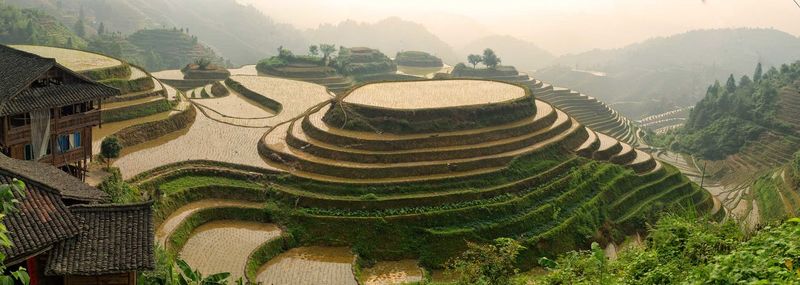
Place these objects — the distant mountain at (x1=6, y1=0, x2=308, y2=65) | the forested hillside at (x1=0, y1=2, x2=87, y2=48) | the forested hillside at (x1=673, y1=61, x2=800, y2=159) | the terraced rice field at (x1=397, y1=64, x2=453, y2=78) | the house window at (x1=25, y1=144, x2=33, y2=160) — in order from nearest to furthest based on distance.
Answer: the house window at (x1=25, y1=144, x2=33, y2=160), the forested hillside at (x1=673, y1=61, x2=800, y2=159), the forested hillside at (x1=0, y1=2, x2=87, y2=48), the terraced rice field at (x1=397, y1=64, x2=453, y2=78), the distant mountain at (x1=6, y1=0, x2=308, y2=65)

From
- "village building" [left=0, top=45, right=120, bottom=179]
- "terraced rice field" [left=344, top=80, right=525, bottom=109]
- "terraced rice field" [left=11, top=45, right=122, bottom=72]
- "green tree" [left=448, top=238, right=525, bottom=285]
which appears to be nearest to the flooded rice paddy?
"village building" [left=0, top=45, right=120, bottom=179]

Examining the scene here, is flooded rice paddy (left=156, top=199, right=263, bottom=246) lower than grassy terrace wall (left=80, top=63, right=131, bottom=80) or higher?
lower

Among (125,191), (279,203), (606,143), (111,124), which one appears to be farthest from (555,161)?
(111,124)

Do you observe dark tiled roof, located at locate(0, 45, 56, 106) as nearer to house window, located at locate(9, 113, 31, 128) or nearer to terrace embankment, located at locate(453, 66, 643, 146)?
house window, located at locate(9, 113, 31, 128)

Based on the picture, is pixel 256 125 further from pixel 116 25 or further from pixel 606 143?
pixel 116 25

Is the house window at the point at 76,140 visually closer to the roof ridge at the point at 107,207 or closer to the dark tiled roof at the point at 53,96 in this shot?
the dark tiled roof at the point at 53,96

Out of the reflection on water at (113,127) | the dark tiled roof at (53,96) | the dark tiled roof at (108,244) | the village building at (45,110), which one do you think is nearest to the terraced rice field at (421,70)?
the reflection on water at (113,127)

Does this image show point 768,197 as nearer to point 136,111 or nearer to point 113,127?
point 136,111
